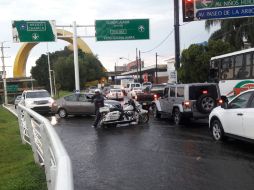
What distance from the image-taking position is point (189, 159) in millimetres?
10148

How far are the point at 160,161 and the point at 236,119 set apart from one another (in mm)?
2453

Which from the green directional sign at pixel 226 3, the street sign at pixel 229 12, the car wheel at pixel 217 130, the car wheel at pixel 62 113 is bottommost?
the car wheel at pixel 62 113

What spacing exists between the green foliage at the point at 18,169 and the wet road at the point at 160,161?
74 centimetres

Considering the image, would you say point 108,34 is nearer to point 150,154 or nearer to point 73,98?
point 73,98

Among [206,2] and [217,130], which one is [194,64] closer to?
[206,2]

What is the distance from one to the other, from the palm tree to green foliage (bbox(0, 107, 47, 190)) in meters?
29.9

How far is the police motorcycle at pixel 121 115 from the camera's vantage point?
60.1ft

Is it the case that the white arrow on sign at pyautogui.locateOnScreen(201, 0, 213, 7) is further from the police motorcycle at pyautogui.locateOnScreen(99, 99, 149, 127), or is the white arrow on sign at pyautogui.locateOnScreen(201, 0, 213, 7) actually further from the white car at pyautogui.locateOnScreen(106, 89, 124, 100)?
the white car at pyautogui.locateOnScreen(106, 89, 124, 100)

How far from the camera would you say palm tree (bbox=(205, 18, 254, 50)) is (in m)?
39.7

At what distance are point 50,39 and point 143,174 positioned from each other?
25694 millimetres

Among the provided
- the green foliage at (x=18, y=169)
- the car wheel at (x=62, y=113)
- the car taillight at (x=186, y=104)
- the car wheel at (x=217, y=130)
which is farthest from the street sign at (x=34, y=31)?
the car wheel at (x=217, y=130)

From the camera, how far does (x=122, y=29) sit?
1320 inches

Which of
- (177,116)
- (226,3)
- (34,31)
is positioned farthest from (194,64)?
(177,116)

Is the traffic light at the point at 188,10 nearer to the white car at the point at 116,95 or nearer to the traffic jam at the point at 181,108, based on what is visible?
the traffic jam at the point at 181,108
